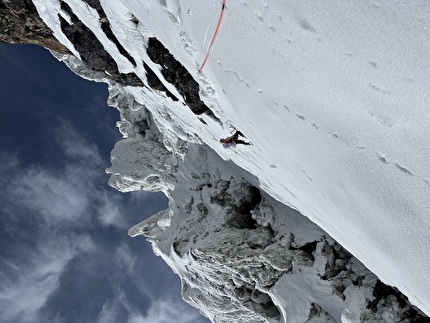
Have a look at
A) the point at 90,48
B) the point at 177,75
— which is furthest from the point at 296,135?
the point at 90,48

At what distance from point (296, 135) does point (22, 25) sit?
10.2m

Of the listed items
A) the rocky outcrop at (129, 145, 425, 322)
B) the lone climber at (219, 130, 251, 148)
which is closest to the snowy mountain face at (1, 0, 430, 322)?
the rocky outcrop at (129, 145, 425, 322)

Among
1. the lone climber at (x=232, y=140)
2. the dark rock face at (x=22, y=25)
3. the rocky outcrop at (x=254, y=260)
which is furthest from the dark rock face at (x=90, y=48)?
the lone climber at (x=232, y=140)

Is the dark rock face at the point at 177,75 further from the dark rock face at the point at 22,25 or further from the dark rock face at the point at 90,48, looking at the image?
the dark rock face at the point at 22,25

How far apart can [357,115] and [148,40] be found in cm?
608

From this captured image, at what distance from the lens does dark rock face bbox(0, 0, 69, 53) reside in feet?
33.0

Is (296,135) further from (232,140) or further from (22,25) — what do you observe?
(22,25)

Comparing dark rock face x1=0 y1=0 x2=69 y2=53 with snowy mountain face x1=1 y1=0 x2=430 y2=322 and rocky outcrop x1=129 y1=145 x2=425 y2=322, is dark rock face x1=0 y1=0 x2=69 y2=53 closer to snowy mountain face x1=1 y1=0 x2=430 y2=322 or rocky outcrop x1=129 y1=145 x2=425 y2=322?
snowy mountain face x1=1 y1=0 x2=430 y2=322

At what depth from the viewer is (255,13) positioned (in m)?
3.49

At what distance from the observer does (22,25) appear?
10.7 meters

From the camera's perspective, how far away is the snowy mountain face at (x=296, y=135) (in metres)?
2.70

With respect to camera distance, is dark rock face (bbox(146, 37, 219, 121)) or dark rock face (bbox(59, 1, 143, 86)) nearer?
dark rock face (bbox(146, 37, 219, 121))

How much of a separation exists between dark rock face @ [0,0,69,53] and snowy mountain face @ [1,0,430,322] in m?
0.52

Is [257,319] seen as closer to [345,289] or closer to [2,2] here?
[345,289]
